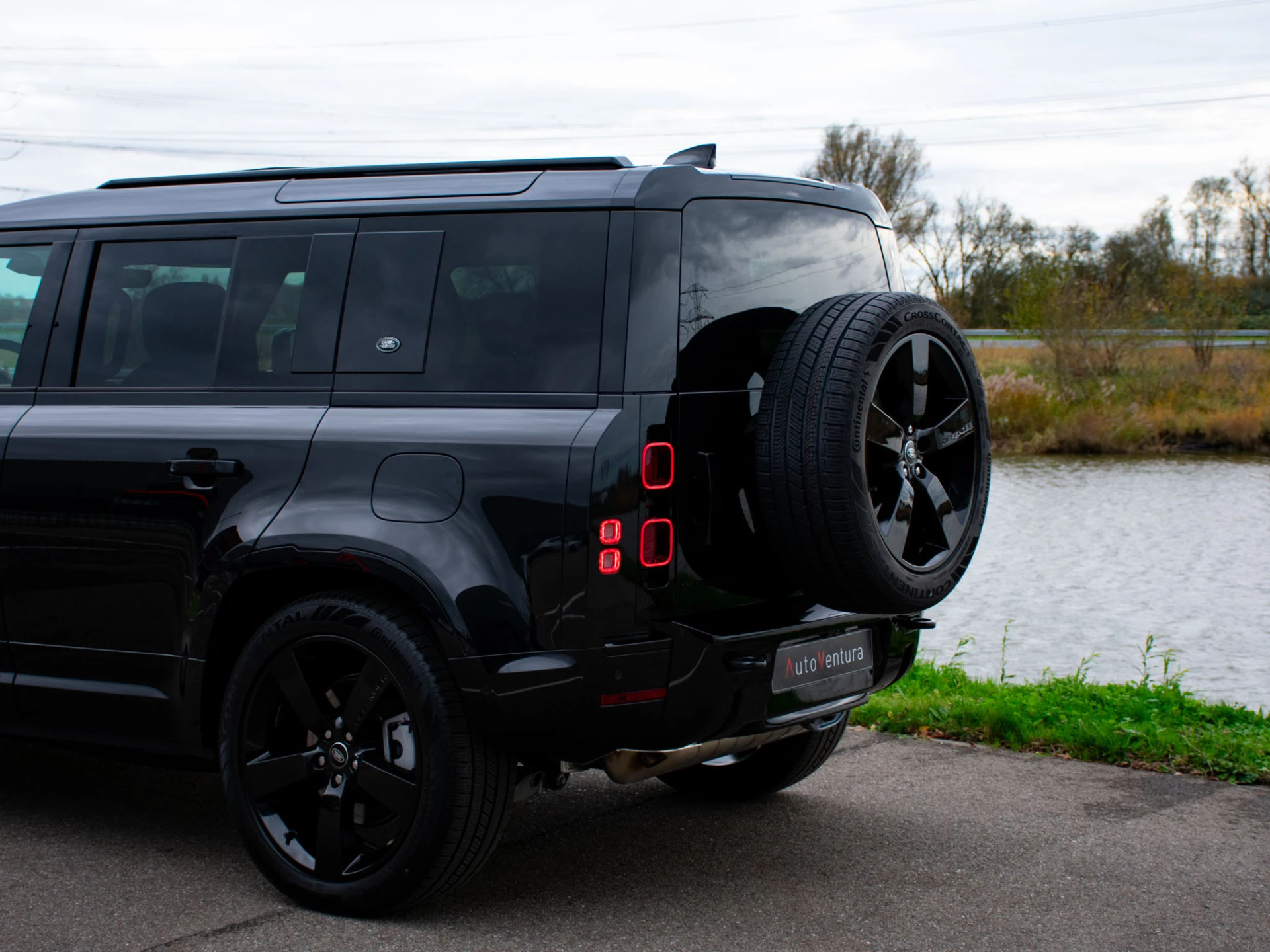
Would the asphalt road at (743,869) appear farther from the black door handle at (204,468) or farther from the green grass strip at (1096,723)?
the black door handle at (204,468)

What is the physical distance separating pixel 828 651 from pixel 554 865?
1.09 m

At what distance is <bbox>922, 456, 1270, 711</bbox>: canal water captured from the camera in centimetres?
877

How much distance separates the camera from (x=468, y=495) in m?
3.13

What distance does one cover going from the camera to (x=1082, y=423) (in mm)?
23812

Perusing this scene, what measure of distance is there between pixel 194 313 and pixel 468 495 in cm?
121

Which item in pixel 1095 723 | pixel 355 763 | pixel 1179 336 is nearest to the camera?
pixel 355 763

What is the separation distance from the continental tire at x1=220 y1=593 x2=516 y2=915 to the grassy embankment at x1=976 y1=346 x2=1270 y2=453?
69.2ft

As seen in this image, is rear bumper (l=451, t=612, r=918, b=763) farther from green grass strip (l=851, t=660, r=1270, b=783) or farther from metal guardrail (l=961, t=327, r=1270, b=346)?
metal guardrail (l=961, t=327, r=1270, b=346)

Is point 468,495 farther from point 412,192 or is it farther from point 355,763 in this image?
point 412,192

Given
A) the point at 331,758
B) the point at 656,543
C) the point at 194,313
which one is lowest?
the point at 331,758

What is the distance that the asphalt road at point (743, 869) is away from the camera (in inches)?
126

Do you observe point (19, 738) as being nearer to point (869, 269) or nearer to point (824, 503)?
point (824, 503)

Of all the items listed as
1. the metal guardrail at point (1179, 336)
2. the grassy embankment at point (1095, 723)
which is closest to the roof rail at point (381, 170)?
the grassy embankment at point (1095, 723)

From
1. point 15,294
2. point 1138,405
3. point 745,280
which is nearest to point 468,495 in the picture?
point 745,280
